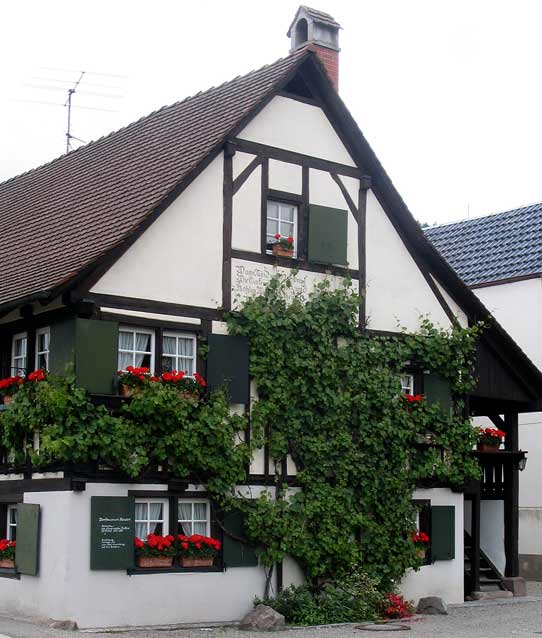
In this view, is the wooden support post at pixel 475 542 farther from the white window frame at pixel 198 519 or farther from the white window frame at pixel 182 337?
the white window frame at pixel 182 337

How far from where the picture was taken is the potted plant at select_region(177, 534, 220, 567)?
57.7ft

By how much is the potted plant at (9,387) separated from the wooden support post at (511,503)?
10.2 metres

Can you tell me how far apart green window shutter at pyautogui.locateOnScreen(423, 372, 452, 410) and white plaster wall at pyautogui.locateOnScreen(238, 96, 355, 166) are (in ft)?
13.3

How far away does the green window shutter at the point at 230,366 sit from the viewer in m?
18.2

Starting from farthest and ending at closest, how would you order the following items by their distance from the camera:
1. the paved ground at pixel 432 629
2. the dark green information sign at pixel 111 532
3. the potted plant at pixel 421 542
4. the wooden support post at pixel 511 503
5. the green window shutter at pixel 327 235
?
the wooden support post at pixel 511 503 < the potted plant at pixel 421 542 < the green window shutter at pixel 327 235 < the dark green information sign at pixel 111 532 < the paved ground at pixel 432 629

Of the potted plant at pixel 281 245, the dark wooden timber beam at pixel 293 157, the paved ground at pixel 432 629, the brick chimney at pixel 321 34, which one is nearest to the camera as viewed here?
the paved ground at pixel 432 629

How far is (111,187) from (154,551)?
6.50 metres

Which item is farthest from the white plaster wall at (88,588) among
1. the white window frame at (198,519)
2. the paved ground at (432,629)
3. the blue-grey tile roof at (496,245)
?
the blue-grey tile roof at (496,245)

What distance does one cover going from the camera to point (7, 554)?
703 inches

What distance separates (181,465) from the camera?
1750 centimetres

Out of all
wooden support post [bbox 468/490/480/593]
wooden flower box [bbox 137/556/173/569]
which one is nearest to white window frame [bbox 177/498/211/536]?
wooden flower box [bbox 137/556/173/569]

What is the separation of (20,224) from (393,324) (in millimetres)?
7154

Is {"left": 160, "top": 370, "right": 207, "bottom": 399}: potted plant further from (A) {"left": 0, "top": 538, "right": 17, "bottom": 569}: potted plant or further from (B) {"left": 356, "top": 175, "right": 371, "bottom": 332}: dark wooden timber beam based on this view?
(B) {"left": 356, "top": 175, "right": 371, "bottom": 332}: dark wooden timber beam

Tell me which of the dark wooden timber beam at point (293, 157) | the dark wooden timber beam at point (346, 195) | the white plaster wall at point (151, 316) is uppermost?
the dark wooden timber beam at point (293, 157)
